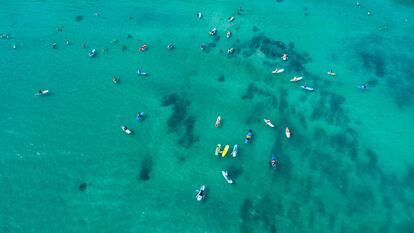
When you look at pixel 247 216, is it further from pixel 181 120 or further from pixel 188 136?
pixel 181 120

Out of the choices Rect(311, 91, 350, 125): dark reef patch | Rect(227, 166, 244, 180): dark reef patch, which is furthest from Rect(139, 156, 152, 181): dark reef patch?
Rect(311, 91, 350, 125): dark reef patch

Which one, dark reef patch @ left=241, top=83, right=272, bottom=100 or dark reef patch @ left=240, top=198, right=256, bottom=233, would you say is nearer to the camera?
dark reef patch @ left=240, top=198, right=256, bottom=233

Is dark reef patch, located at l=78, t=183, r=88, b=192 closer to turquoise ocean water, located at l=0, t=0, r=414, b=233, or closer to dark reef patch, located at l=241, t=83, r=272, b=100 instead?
turquoise ocean water, located at l=0, t=0, r=414, b=233

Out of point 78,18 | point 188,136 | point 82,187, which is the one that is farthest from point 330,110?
point 78,18

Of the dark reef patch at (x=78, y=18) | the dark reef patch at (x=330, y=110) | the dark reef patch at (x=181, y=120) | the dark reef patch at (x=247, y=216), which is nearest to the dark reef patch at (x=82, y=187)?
the dark reef patch at (x=181, y=120)

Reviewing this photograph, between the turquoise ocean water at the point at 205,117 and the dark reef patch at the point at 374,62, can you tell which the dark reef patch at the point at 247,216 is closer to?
the turquoise ocean water at the point at 205,117

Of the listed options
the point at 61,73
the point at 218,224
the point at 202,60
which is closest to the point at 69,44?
the point at 61,73

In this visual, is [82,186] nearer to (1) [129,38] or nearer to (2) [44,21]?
(1) [129,38]
